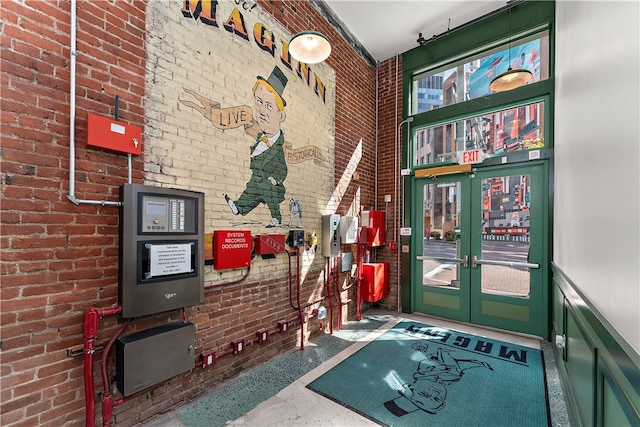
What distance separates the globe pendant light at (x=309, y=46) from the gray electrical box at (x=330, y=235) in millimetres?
2129

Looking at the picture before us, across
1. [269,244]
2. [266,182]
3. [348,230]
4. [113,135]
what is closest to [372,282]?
[348,230]

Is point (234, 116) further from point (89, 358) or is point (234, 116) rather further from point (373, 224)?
point (373, 224)

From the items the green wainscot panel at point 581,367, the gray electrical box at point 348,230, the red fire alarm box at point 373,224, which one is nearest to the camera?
the green wainscot panel at point 581,367

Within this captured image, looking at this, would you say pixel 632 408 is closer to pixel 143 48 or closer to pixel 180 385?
pixel 180 385

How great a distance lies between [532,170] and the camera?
13.9 ft

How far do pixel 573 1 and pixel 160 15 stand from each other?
356 cm

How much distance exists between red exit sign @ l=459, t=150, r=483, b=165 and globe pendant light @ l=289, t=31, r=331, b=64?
3.03 metres

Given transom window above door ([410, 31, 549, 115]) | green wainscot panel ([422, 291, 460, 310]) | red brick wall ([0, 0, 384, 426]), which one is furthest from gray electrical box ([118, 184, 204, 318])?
transom window above door ([410, 31, 549, 115])

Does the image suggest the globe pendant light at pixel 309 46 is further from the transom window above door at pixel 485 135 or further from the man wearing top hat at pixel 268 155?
the transom window above door at pixel 485 135

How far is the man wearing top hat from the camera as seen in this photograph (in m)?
3.24

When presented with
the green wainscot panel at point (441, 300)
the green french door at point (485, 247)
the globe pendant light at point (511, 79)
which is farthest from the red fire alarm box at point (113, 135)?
the green wainscot panel at point (441, 300)

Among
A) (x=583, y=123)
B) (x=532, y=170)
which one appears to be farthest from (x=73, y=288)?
(x=532, y=170)

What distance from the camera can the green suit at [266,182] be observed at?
3193 millimetres

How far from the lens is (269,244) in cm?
334
